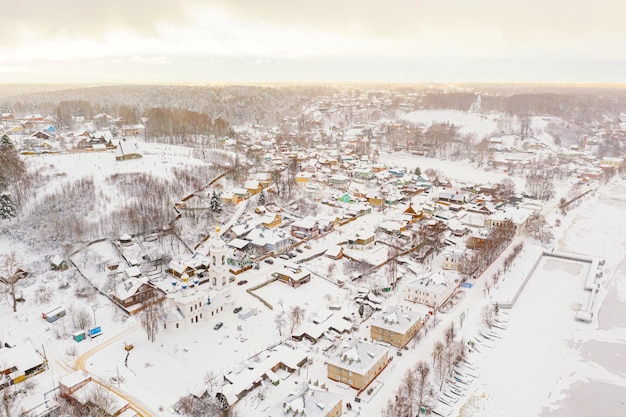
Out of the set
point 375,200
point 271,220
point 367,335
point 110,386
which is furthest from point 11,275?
point 375,200

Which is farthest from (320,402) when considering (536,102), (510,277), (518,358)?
(536,102)

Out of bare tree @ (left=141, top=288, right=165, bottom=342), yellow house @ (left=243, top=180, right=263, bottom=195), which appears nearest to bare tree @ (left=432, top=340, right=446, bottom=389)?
bare tree @ (left=141, top=288, right=165, bottom=342)

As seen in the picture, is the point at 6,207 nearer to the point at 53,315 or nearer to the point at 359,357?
the point at 53,315

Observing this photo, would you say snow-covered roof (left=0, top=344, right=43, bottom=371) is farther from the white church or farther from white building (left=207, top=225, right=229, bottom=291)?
white building (left=207, top=225, right=229, bottom=291)

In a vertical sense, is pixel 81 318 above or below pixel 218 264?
below

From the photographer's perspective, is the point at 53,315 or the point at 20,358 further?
the point at 53,315

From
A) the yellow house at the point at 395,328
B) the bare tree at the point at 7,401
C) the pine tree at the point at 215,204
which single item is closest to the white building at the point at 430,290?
the yellow house at the point at 395,328

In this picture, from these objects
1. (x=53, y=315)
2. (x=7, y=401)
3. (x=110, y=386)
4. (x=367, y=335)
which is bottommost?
(x=367, y=335)
